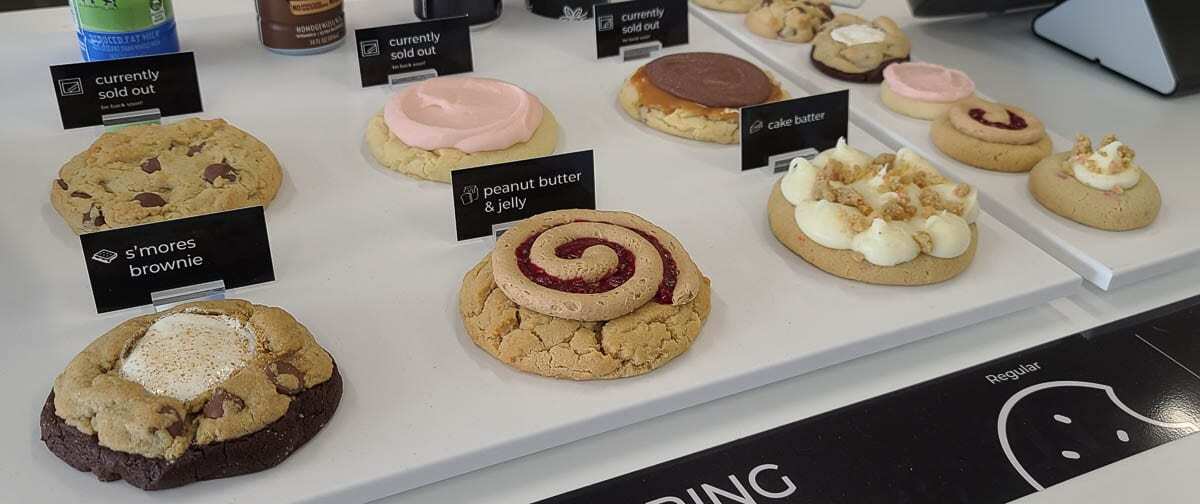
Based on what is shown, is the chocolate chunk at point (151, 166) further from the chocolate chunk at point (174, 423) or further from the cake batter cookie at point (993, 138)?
the cake batter cookie at point (993, 138)

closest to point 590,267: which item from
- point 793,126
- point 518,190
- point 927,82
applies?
point 518,190

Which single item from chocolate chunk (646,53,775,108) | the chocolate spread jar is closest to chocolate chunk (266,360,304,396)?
chocolate chunk (646,53,775,108)

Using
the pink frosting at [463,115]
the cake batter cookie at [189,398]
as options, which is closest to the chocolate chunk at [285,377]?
the cake batter cookie at [189,398]

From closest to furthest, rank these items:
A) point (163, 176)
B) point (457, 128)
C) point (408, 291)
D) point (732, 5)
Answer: point (408, 291) < point (163, 176) < point (457, 128) < point (732, 5)

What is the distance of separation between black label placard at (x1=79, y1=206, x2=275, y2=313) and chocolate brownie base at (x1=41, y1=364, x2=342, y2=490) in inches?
8.2

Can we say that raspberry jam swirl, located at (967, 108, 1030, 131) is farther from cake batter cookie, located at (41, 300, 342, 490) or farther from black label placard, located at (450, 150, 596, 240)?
cake batter cookie, located at (41, 300, 342, 490)

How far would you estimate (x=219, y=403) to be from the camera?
3.56ft

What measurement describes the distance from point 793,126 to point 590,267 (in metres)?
0.63

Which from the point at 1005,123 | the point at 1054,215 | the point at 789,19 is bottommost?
the point at 1054,215

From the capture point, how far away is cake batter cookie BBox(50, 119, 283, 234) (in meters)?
1.47

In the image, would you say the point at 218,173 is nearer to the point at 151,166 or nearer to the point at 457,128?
the point at 151,166

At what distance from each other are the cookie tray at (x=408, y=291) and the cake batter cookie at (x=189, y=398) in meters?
0.03

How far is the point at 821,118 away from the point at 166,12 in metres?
1.26

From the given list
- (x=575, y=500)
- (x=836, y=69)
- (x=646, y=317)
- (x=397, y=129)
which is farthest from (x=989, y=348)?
(x=397, y=129)
